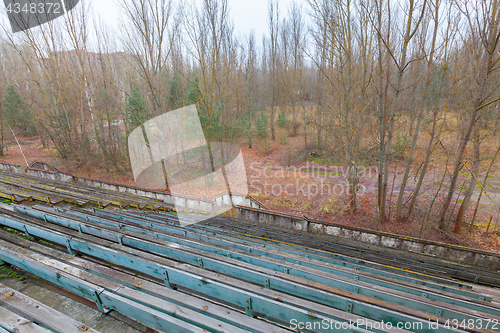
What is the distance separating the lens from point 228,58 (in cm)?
1666

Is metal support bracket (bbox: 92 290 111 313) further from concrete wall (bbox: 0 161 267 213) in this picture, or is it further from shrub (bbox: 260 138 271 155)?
shrub (bbox: 260 138 271 155)

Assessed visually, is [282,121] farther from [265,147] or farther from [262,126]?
[265,147]

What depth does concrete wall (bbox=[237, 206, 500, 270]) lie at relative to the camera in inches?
225

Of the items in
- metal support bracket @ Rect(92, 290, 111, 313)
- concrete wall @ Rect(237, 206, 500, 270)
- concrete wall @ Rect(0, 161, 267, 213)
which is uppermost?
metal support bracket @ Rect(92, 290, 111, 313)

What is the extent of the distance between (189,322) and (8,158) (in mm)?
25942

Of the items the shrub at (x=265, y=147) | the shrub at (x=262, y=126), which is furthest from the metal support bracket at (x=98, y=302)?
the shrub at (x=262, y=126)

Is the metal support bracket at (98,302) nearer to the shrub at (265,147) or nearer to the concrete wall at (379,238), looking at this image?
the concrete wall at (379,238)

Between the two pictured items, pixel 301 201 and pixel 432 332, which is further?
pixel 301 201

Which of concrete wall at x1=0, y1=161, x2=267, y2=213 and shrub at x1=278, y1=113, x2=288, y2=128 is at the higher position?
shrub at x1=278, y1=113, x2=288, y2=128

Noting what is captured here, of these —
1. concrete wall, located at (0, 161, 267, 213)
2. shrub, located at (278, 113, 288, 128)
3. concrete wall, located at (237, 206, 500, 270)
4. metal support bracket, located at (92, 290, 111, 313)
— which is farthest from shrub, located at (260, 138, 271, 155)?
metal support bracket, located at (92, 290, 111, 313)

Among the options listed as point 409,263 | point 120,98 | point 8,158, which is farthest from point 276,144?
point 8,158

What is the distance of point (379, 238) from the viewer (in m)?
6.54


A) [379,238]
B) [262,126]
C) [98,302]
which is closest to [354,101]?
[379,238]

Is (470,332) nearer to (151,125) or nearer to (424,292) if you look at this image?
(424,292)
